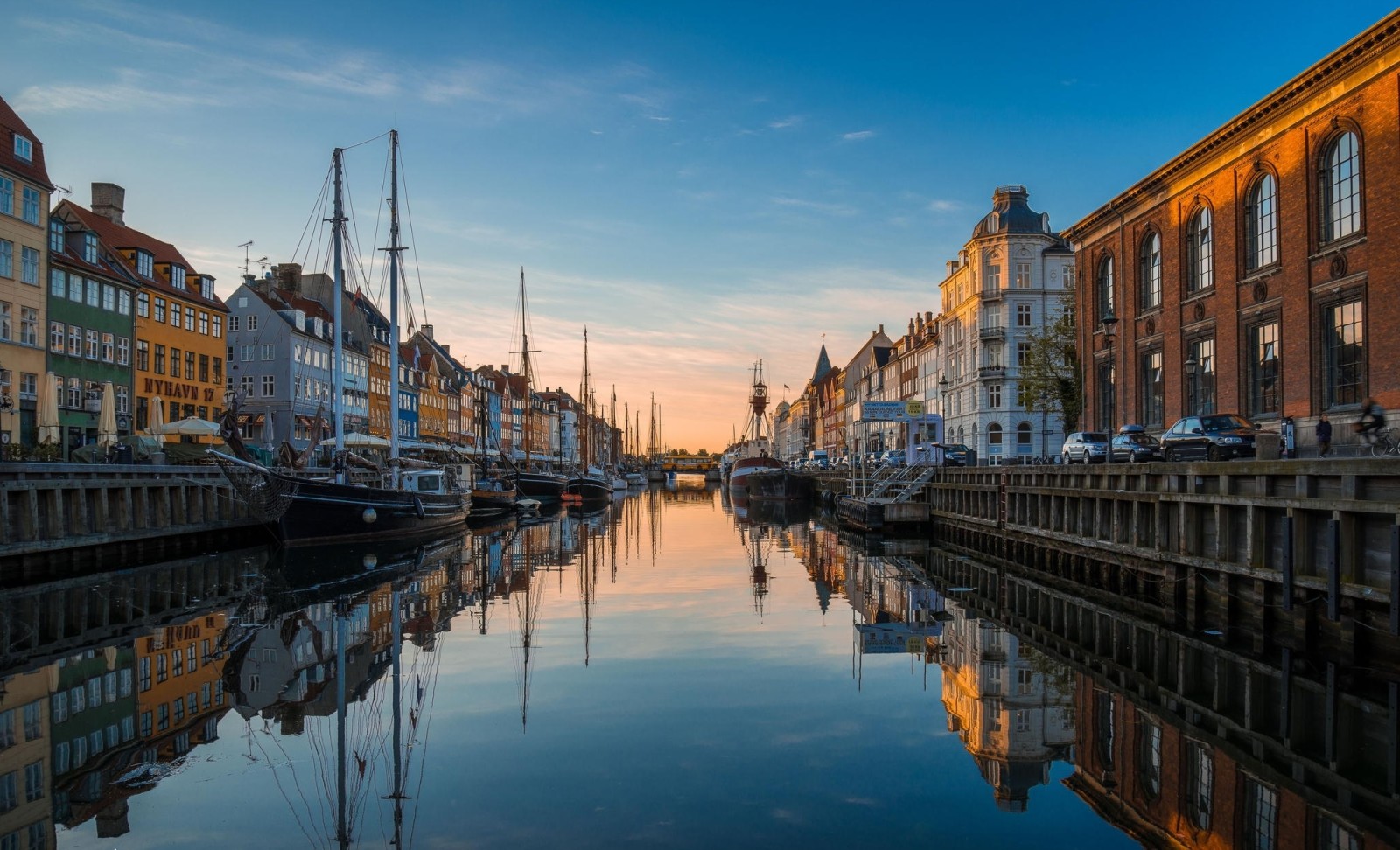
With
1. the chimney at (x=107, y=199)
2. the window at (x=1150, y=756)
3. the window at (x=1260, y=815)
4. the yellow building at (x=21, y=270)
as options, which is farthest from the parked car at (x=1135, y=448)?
the chimney at (x=107, y=199)

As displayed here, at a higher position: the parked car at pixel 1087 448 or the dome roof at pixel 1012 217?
the dome roof at pixel 1012 217

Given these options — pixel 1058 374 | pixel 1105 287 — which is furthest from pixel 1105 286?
pixel 1058 374

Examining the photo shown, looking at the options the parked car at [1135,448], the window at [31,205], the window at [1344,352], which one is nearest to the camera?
the window at [1344,352]

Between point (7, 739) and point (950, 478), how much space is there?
3969 centimetres

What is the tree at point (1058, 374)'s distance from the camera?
5584 cm

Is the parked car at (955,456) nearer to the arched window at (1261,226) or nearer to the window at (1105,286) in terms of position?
the window at (1105,286)

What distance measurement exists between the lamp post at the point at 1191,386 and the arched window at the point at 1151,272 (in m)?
4.04

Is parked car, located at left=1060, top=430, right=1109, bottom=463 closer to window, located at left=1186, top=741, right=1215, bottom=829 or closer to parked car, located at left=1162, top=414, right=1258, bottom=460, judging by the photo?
parked car, located at left=1162, top=414, right=1258, bottom=460

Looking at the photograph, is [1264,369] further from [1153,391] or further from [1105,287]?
[1105,287]

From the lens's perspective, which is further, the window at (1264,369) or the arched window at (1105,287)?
the arched window at (1105,287)

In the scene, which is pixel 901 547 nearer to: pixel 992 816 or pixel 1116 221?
pixel 1116 221

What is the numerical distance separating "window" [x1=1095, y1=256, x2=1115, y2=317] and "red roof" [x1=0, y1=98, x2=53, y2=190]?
156ft

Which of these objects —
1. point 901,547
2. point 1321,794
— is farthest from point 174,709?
point 901,547

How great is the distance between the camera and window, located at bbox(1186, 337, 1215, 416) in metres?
36.5
